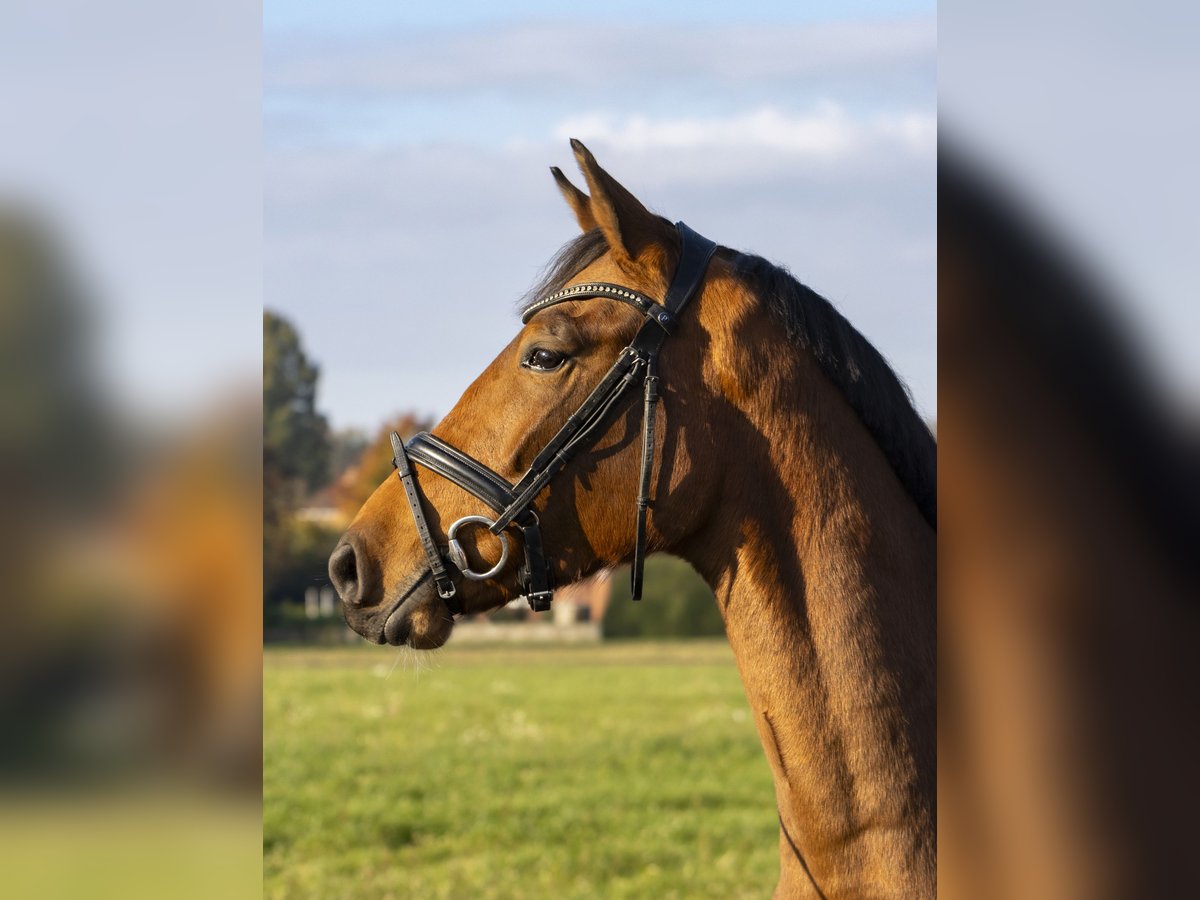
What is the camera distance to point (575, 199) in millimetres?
3506

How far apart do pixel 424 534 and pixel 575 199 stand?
1138 millimetres

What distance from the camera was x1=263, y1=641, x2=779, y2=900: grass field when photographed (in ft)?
27.7

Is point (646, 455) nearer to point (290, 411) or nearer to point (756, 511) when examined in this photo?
point (756, 511)

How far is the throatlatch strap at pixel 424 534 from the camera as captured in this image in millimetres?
3004

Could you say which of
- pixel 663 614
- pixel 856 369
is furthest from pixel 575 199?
pixel 663 614

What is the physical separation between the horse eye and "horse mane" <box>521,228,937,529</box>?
52 centimetres

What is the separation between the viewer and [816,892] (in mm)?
2760

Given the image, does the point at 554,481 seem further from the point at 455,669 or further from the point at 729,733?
the point at 455,669

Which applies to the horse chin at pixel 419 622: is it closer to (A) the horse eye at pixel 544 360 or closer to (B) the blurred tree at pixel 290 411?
(A) the horse eye at pixel 544 360

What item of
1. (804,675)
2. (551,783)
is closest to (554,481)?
(804,675)

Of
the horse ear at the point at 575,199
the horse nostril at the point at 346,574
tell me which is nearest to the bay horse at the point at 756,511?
the horse nostril at the point at 346,574

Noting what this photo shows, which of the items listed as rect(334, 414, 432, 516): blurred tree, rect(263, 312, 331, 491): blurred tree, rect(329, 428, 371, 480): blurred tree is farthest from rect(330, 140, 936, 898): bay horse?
rect(329, 428, 371, 480): blurred tree

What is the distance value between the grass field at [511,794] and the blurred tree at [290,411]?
10.7 feet
